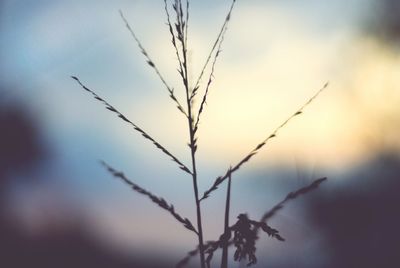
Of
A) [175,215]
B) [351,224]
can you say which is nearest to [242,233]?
[175,215]

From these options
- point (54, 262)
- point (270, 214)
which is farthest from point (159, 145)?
point (54, 262)

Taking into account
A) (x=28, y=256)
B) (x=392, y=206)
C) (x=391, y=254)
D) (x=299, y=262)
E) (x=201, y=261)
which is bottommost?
(x=201, y=261)

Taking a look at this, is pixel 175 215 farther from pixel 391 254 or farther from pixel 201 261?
pixel 391 254

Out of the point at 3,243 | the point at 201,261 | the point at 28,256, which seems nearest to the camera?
the point at 201,261

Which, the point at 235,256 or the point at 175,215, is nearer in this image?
the point at 175,215

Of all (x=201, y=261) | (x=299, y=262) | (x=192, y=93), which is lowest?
(x=201, y=261)

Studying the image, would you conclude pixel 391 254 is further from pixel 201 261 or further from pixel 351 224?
pixel 201 261

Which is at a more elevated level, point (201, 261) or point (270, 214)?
point (270, 214)

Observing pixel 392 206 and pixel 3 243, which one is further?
pixel 3 243

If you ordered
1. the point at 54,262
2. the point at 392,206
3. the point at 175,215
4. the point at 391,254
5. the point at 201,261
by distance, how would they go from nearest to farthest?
the point at 201,261
the point at 175,215
the point at 391,254
the point at 392,206
the point at 54,262

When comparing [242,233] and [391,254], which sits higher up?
[391,254]
